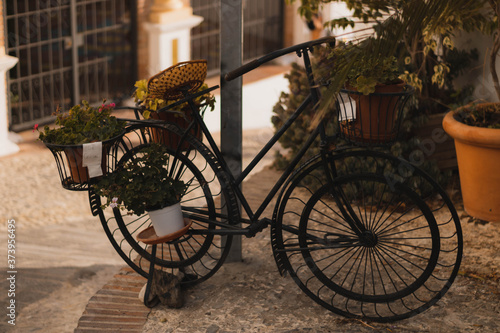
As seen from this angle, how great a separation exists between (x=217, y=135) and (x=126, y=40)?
2721 millimetres

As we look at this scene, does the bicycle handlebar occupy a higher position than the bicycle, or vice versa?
the bicycle handlebar

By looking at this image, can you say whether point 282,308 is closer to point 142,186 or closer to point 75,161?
point 142,186

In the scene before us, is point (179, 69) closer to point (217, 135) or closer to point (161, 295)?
point (161, 295)

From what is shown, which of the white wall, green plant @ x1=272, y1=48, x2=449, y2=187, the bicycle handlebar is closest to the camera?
the bicycle handlebar

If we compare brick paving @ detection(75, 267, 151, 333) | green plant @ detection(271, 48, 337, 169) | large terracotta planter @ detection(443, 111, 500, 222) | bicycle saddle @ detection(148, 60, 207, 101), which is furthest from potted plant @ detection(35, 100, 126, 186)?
green plant @ detection(271, 48, 337, 169)

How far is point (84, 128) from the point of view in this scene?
3508 millimetres

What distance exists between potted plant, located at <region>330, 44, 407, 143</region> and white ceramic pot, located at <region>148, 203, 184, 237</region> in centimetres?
98

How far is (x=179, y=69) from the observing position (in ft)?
11.8

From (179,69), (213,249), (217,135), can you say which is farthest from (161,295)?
(217,135)

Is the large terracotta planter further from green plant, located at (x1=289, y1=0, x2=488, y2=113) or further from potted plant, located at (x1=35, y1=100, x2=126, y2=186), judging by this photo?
potted plant, located at (x1=35, y1=100, x2=126, y2=186)

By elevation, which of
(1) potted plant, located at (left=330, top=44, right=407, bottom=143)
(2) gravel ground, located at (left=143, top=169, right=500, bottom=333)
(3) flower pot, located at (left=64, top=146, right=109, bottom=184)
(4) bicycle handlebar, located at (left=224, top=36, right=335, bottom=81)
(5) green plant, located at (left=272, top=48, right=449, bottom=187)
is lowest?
(2) gravel ground, located at (left=143, top=169, right=500, bottom=333)

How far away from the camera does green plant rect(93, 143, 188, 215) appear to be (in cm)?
357

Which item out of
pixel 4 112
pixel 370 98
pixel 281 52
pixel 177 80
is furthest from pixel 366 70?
pixel 4 112

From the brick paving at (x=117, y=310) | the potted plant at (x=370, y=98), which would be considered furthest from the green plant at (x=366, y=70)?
the brick paving at (x=117, y=310)
